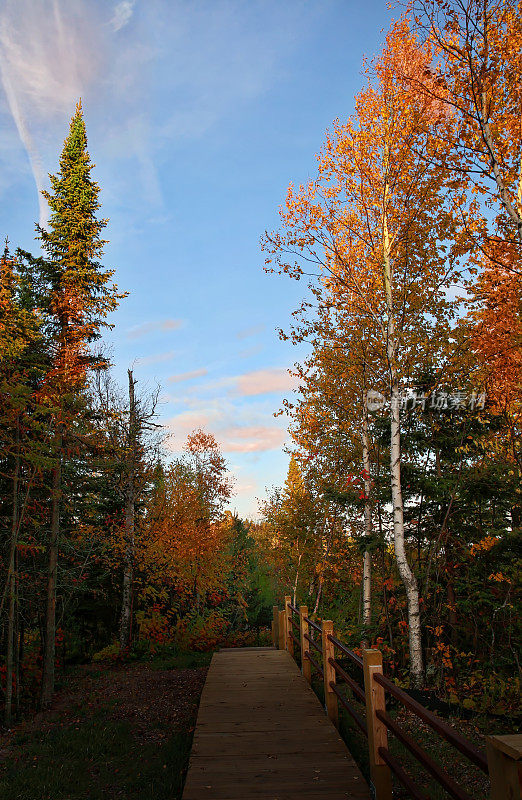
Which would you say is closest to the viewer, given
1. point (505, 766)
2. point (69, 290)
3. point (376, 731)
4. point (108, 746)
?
point (505, 766)

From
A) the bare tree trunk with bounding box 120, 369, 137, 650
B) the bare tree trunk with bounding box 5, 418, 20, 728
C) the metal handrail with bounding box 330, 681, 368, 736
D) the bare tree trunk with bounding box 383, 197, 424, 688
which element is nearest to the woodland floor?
the bare tree trunk with bounding box 5, 418, 20, 728

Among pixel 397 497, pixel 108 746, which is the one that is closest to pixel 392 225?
pixel 397 497

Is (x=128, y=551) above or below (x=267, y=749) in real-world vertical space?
above

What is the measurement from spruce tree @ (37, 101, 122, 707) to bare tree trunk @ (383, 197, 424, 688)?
28.4 ft

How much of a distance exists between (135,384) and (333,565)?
11.4m

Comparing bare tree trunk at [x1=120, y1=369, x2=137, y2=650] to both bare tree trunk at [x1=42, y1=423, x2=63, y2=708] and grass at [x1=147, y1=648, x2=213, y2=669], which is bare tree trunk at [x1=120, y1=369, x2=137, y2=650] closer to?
grass at [x1=147, y1=648, x2=213, y2=669]

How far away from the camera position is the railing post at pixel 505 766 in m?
2.25

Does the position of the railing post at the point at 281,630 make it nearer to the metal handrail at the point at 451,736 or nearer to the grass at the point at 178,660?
the grass at the point at 178,660

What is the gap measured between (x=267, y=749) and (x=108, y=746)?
3552 millimetres

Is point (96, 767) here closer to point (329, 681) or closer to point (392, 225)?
point (329, 681)

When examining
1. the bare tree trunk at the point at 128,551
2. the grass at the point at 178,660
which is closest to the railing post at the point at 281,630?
the grass at the point at 178,660

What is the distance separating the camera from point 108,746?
7633mm

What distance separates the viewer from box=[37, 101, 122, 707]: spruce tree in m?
13.8

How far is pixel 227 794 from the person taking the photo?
4535 millimetres
